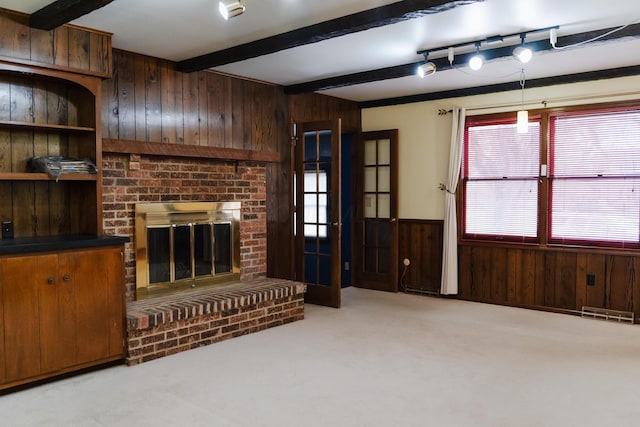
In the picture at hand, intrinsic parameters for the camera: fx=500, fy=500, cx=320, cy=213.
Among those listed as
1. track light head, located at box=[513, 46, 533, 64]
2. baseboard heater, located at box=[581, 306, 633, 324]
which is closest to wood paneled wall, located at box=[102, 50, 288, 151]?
track light head, located at box=[513, 46, 533, 64]

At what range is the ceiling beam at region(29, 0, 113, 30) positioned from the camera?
2.93m

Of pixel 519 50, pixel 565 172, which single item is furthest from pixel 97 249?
pixel 565 172

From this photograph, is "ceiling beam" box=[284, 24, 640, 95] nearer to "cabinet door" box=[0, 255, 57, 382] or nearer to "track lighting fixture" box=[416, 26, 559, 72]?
"track lighting fixture" box=[416, 26, 559, 72]

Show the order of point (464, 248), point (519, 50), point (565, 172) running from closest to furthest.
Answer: point (519, 50), point (565, 172), point (464, 248)

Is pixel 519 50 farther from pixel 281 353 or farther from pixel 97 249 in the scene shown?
pixel 97 249

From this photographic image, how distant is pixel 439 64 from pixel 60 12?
305 centimetres

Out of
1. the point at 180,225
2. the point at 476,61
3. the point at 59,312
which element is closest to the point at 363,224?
the point at 180,225

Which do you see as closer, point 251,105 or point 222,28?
point 222,28

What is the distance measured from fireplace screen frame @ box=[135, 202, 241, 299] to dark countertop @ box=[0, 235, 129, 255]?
0.69 meters

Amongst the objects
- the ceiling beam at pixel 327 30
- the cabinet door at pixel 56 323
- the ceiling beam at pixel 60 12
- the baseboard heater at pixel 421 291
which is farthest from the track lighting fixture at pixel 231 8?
the baseboard heater at pixel 421 291

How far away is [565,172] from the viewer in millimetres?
5270

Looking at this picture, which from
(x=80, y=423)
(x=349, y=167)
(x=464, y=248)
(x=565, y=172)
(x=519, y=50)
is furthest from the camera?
(x=349, y=167)

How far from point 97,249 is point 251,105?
246 centimetres

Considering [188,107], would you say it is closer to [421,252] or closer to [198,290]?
[198,290]
